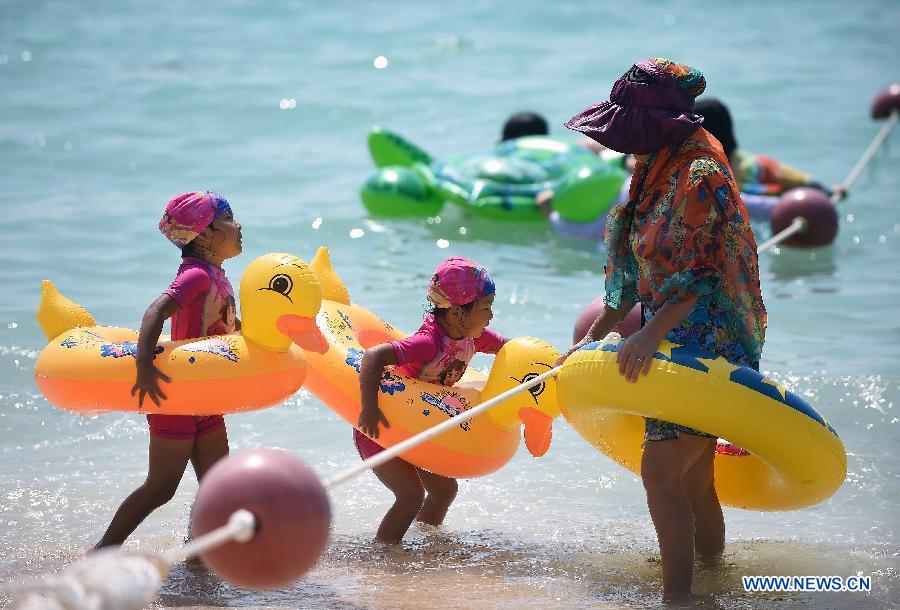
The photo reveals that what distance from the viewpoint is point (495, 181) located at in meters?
A: 9.88

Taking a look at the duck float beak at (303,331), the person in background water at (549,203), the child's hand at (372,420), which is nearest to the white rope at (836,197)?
the person in background water at (549,203)

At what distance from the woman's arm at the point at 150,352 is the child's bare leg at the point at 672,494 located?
5.38 feet

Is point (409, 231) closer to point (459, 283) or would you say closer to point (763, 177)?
point (763, 177)

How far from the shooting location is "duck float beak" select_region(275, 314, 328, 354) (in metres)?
4.23

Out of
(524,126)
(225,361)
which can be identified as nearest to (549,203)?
(524,126)

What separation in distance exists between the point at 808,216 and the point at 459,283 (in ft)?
17.7

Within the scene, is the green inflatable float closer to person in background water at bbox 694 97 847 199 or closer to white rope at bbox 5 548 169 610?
person in background water at bbox 694 97 847 199

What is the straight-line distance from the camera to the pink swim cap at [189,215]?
4.28m

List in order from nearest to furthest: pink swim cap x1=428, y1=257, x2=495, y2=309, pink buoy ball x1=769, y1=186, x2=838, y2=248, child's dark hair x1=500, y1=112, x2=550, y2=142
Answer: pink swim cap x1=428, y1=257, x2=495, y2=309
pink buoy ball x1=769, y1=186, x2=838, y2=248
child's dark hair x1=500, y1=112, x2=550, y2=142

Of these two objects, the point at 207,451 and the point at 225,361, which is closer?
the point at 225,361

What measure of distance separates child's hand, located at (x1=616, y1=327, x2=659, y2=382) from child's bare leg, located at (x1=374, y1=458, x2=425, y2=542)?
43.1 inches

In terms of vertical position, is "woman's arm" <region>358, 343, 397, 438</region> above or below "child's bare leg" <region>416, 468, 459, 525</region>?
above

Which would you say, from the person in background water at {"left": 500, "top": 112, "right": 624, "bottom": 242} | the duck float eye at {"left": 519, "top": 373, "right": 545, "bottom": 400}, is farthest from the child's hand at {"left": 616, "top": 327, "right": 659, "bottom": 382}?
the person in background water at {"left": 500, "top": 112, "right": 624, "bottom": 242}

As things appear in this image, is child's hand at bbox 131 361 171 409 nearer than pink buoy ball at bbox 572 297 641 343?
Yes
